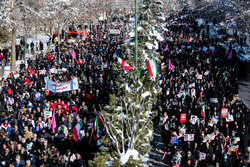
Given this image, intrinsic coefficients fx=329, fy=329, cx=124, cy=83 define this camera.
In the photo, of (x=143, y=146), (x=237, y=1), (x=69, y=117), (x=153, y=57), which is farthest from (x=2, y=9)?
(x=237, y=1)

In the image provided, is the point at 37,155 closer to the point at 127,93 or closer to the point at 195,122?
the point at 127,93

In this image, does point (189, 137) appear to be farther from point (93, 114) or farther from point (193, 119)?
point (93, 114)

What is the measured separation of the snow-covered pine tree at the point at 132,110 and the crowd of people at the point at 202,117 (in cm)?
128

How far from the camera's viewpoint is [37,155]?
448 inches

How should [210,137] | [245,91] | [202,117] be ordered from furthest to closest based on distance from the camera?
[245,91], [202,117], [210,137]

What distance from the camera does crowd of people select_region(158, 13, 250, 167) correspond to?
11.2 m

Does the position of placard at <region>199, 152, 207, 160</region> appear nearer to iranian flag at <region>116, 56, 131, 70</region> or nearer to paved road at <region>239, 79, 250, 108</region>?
iranian flag at <region>116, 56, 131, 70</region>

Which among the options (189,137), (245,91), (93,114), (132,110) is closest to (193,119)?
(189,137)

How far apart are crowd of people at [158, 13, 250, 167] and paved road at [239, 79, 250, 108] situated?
126cm

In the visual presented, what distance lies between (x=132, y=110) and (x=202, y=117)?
617cm

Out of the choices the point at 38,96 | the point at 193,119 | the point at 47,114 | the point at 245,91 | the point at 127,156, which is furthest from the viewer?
the point at 245,91

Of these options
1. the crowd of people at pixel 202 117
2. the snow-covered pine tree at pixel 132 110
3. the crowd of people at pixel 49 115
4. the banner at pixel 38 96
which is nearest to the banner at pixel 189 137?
the crowd of people at pixel 202 117

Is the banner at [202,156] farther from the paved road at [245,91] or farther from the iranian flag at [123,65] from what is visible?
the paved road at [245,91]

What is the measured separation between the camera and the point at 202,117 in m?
14.6
